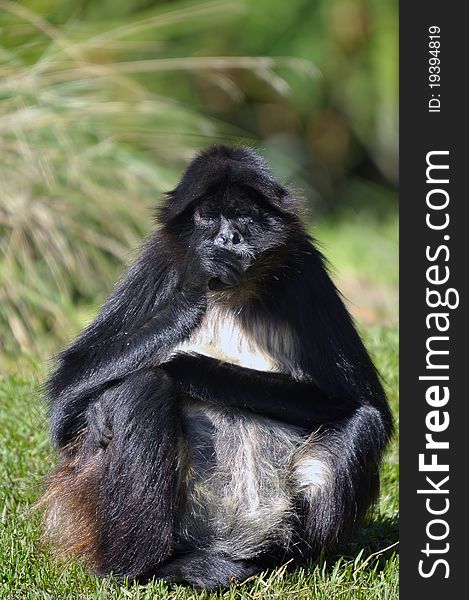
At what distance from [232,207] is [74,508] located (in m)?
1.34

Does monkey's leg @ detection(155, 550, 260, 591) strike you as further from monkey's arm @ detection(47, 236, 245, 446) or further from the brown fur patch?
monkey's arm @ detection(47, 236, 245, 446)

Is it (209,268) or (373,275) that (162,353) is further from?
(373,275)

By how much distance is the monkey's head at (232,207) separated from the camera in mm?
4125

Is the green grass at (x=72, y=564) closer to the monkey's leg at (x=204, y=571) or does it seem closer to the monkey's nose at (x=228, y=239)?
the monkey's leg at (x=204, y=571)

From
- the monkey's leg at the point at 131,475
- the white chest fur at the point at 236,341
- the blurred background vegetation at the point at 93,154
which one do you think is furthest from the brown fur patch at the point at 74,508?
the blurred background vegetation at the point at 93,154

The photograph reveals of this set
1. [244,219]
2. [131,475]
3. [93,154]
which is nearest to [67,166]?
[93,154]

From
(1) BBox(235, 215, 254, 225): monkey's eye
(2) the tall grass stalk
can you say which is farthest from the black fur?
(2) the tall grass stalk

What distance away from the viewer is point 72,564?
4.21 m

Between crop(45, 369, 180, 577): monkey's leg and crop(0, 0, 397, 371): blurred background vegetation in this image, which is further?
crop(0, 0, 397, 371): blurred background vegetation

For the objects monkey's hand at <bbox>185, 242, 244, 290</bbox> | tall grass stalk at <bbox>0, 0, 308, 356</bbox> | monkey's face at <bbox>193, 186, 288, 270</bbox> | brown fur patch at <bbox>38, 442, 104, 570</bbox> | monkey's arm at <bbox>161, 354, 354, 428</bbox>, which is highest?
tall grass stalk at <bbox>0, 0, 308, 356</bbox>

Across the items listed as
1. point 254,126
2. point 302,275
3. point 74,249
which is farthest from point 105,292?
point 254,126

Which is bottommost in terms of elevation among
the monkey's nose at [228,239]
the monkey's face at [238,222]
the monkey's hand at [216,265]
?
the monkey's hand at [216,265]

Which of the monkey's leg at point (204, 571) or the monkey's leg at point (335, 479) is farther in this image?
the monkey's leg at point (335, 479)

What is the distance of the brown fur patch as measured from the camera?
409 cm
